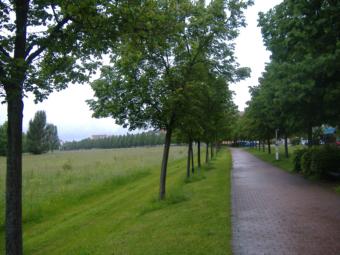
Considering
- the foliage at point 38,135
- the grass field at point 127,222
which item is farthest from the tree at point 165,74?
the foliage at point 38,135

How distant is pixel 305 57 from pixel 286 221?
711cm

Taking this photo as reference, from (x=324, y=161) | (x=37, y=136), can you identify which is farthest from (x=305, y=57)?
(x=37, y=136)

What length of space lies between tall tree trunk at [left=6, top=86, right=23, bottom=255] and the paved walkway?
3426mm

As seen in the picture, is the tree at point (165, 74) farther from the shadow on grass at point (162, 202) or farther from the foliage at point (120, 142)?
the foliage at point (120, 142)

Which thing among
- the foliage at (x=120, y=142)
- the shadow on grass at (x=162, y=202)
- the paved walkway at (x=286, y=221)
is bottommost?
the shadow on grass at (x=162, y=202)

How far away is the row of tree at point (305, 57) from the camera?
468 inches

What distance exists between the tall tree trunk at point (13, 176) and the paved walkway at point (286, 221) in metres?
3.43

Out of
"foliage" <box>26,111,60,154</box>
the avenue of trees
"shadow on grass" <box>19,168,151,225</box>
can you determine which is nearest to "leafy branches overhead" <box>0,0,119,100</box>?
the avenue of trees

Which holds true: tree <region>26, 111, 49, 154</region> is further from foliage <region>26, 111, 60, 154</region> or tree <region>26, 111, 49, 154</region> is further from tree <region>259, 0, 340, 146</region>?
tree <region>259, 0, 340, 146</region>

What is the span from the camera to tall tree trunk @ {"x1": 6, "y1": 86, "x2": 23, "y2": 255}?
5297mm

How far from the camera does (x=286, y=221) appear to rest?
327 inches

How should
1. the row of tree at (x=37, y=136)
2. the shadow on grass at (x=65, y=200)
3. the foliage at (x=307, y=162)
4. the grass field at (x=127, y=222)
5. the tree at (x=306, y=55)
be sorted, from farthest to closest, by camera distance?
the row of tree at (x=37, y=136)
the foliage at (x=307, y=162)
the shadow on grass at (x=65, y=200)
the tree at (x=306, y=55)
the grass field at (x=127, y=222)

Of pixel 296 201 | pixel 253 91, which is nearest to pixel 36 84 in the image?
pixel 296 201

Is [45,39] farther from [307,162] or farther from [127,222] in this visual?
[307,162]
